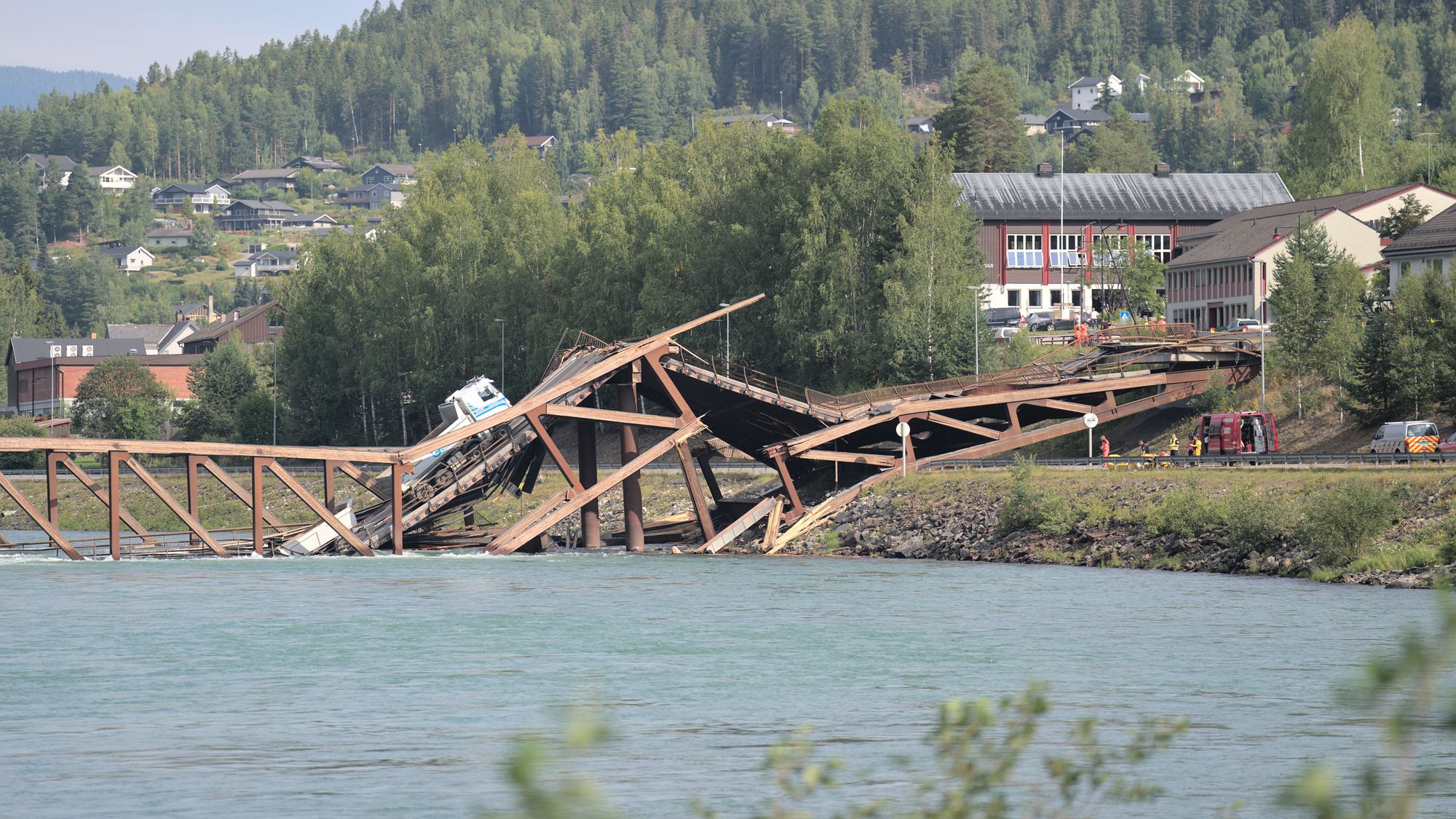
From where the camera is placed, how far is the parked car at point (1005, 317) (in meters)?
99.6

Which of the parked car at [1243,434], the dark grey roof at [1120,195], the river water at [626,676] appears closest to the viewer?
the river water at [626,676]

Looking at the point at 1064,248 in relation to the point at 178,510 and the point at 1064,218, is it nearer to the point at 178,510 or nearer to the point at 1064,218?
the point at 1064,218

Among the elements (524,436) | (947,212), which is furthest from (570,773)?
(947,212)

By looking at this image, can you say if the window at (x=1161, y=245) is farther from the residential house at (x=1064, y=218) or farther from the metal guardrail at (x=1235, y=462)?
the metal guardrail at (x=1235, y=462)

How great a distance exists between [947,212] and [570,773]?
5694cm

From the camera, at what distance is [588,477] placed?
56344mm

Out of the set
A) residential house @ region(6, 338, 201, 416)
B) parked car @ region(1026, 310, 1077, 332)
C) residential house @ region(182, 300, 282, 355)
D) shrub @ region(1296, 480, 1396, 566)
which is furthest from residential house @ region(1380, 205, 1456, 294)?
residential house @ region(182, 300, 282, 355)

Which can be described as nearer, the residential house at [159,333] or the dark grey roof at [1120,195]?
the dark grey roof at [1120,195]

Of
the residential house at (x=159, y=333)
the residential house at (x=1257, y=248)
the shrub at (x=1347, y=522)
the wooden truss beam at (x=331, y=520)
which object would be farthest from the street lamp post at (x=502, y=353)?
the residential house at (x=159, y=333)

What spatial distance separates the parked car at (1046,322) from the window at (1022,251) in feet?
20.1

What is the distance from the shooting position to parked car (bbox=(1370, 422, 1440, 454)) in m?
49.9

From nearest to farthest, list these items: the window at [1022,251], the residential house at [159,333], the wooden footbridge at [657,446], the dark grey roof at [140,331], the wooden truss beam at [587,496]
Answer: the wooden footbridge at [657,446] → the wooden truss beam at [587,496] → the window at [1022,251] → the residential house at [159,333] → the dark grey roof at [140,331]

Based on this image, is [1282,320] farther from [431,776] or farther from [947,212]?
[431,776]

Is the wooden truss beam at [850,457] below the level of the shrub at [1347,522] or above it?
above
